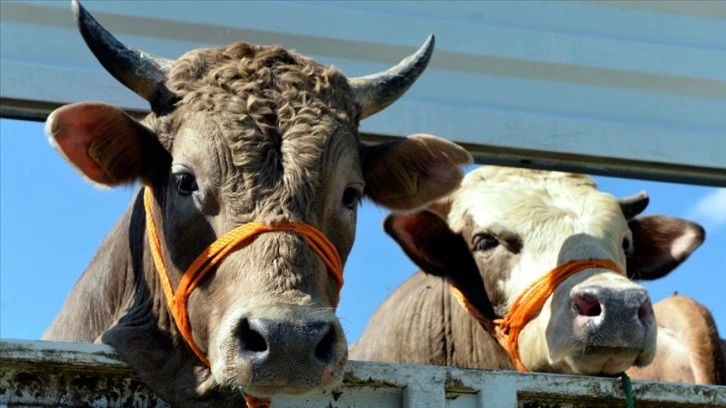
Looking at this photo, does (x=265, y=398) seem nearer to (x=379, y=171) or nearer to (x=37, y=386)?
(x=37, y=386)

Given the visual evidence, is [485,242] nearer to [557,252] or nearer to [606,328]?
[557,252]

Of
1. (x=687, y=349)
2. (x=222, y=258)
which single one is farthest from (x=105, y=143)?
(x=687, y=349)

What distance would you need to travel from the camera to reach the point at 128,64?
5008 mm

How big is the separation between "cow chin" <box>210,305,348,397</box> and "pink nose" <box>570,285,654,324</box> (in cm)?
200

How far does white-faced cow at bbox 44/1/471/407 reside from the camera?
407 centimetres

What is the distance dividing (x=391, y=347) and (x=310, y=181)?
3.15 meters

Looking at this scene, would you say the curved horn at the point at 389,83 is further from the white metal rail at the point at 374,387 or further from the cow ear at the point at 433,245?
the cow ear at the point at 433,245

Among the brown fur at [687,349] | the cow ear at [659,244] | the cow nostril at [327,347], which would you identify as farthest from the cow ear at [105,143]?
the brown fur at [687,349]

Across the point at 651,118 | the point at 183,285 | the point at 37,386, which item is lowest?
the point at 37,386

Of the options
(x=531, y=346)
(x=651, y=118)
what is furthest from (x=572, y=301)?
(x=651, y=118)

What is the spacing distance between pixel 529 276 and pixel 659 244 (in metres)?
1.47

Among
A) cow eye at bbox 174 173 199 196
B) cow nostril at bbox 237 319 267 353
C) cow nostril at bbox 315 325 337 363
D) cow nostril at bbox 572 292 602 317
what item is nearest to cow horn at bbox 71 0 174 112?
cow eye at bbox 174 173 199 196

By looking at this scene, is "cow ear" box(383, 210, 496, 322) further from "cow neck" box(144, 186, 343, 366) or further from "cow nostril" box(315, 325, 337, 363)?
"cow nostril" box(315, 325, 337, 363)

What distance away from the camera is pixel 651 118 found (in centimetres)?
616
